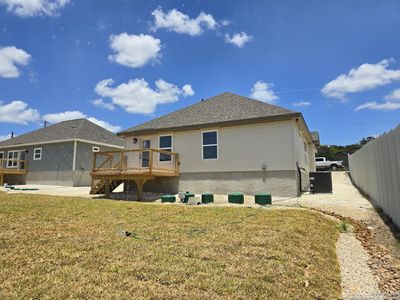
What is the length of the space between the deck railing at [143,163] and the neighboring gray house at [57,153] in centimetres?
859

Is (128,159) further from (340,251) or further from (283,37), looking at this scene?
(340,251)

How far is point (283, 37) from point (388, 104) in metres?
36.1

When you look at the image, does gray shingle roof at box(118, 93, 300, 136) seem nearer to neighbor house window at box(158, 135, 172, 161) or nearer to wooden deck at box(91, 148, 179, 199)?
neighbor house window at box(158, 135, 172, 161)

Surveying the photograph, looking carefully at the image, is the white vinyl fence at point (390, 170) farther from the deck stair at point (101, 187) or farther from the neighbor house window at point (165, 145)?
the deck stair at point (101, 187)

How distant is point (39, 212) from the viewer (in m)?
6.82

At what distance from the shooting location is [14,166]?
81.0 feet

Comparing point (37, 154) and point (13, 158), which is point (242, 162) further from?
point (13, 158)

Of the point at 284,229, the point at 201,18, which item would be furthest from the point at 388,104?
the point at 284,229

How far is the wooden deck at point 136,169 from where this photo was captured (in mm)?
12031

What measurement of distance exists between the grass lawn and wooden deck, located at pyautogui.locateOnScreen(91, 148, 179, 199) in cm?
563

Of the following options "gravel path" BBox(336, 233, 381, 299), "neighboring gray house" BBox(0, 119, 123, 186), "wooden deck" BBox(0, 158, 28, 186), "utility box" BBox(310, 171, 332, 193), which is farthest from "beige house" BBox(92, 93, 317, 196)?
"wooden deck" BBox(0, 158, 28, 186)

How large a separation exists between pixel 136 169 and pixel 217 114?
5.14m

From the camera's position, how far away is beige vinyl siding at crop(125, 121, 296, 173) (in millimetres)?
11805

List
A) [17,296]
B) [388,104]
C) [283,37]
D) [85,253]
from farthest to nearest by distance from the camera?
[388,104]
[283,37]
[85,253]
[17,296]
